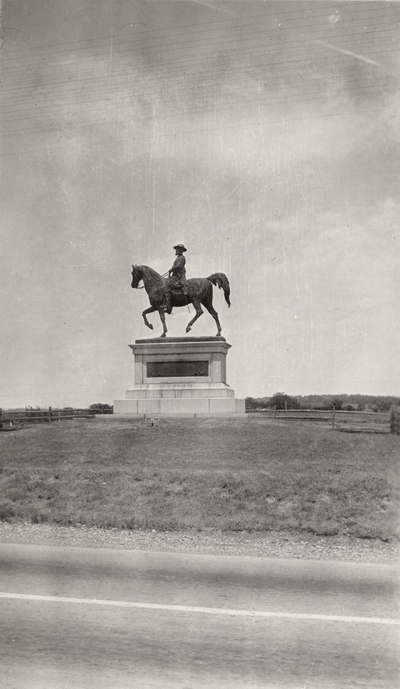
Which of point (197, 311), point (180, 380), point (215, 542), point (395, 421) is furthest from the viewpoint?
point (197, 311)

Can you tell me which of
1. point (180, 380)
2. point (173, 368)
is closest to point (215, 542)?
point (180, 380)

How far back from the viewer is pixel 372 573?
22.2 ft

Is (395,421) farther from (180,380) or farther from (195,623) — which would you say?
(195,623)

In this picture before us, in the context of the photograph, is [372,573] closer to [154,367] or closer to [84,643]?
[84,643]

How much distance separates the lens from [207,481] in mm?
11867

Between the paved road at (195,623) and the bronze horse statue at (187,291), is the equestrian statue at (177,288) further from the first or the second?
the paved road at (195,623)

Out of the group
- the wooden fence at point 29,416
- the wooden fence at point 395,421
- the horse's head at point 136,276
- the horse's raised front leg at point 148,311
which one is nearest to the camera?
the wooden fence at point 395,421

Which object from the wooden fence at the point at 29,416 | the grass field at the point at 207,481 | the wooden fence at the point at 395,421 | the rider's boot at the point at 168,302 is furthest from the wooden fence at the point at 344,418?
the wooden fence at the point at 29,416

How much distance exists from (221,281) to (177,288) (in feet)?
5.61

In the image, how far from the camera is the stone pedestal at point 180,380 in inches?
903

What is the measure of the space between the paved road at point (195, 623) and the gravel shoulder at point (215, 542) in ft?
2.47

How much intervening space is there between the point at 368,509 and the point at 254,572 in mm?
4102

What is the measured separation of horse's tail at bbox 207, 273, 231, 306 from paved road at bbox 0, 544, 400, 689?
18.6m

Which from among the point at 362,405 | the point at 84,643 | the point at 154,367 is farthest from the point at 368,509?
the point at 362,405
